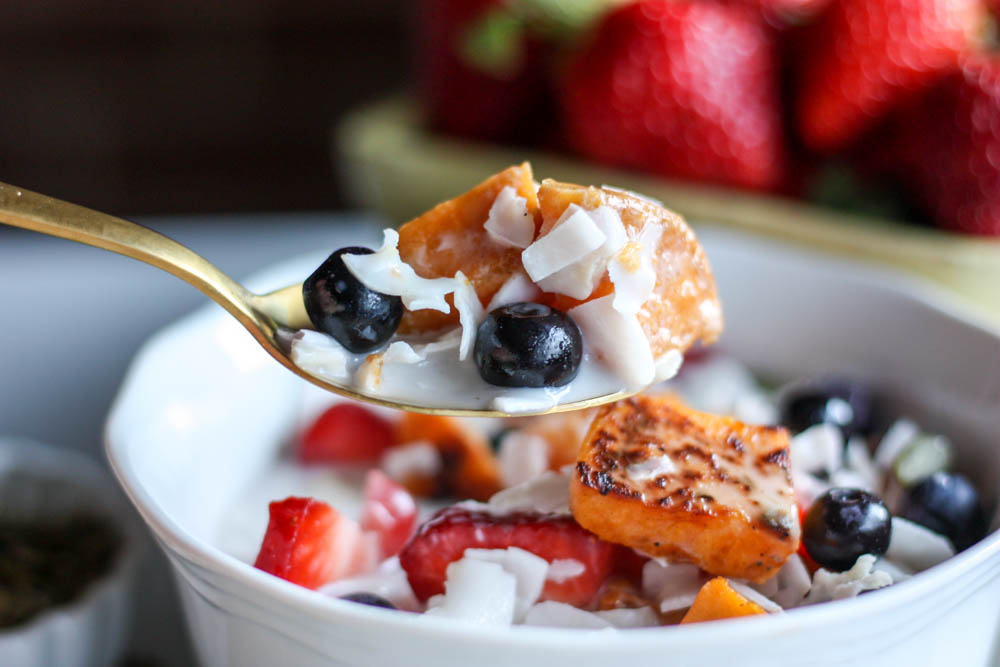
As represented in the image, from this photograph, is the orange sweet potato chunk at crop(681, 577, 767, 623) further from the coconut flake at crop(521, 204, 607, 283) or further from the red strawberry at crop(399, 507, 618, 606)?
the coconut flake at crop(521, 204, 607, 283)

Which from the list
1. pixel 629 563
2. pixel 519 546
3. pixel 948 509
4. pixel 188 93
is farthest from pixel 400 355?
pixel 188 93

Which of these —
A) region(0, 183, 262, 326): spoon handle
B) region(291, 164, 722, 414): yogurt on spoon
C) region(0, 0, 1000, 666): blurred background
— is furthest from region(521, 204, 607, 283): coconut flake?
region(0, 0, 1000, 666): blurred background

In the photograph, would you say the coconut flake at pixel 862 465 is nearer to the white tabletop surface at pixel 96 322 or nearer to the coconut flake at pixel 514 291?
the coconut flake at pixel 514 291

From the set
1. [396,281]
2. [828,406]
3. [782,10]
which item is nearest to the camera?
[396,281]

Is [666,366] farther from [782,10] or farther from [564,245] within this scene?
[782,10]

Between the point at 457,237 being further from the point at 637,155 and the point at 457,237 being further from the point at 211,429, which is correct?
the point at 637,155

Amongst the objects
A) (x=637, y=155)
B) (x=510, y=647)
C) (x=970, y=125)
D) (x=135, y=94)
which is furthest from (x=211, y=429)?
A: (x=135, y=94)
